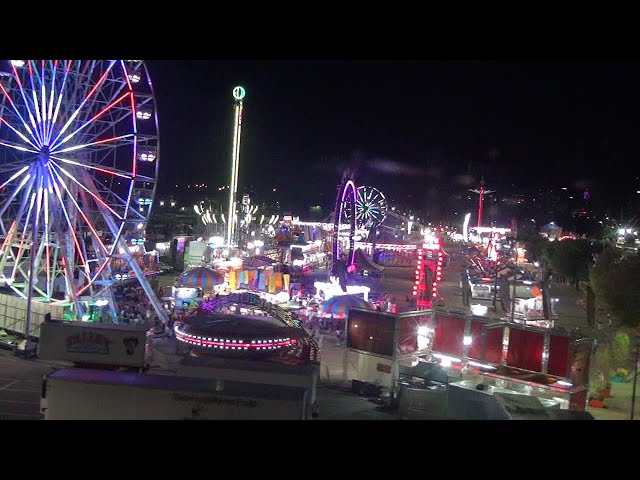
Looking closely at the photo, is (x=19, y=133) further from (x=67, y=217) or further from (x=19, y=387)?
(x=19, y=387)

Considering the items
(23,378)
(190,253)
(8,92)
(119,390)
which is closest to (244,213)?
(190,253)

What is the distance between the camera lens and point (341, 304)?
23.3 metres

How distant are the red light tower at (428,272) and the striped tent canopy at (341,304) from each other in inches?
Answer: 105

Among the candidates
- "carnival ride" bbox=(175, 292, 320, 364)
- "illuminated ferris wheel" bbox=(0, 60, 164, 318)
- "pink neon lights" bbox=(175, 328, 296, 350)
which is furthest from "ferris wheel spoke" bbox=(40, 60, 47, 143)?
"pink neon lights" bbox=(175, 328, 296, 350)

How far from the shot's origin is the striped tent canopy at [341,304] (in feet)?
75.9

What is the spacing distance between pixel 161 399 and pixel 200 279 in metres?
→ 17.0

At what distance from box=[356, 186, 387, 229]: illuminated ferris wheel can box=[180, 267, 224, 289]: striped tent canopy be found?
38.2m

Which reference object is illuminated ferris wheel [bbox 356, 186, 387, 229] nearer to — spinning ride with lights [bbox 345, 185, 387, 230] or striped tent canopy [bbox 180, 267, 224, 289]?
spinning ride with lights [bbox 345, 185, 387, 230]

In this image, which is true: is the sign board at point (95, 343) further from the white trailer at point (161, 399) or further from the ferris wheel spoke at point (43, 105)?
the ferris wheel spoke at point (43, 105)

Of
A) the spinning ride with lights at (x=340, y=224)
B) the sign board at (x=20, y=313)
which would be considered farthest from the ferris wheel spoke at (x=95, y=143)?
the spinning ride with lights at (x=340, y=224)

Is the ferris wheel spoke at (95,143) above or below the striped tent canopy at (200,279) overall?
above

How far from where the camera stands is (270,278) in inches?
→ 1121
